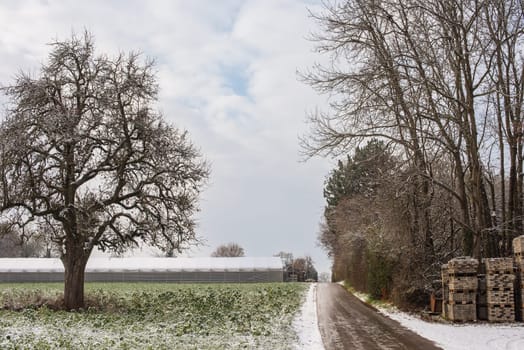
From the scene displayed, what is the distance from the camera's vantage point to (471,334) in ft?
45.9

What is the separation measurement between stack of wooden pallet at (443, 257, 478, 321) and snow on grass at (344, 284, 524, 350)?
1.61ft

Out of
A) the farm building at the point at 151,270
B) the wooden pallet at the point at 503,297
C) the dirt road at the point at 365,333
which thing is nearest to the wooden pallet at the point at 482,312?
the wooden pallet at the point at 503,297

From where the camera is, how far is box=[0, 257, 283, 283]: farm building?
64625 millimetres

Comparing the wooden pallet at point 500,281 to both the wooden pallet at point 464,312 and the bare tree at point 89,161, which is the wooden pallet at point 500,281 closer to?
the wooden pallet at point 464,312

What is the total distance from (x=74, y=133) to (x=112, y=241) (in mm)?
4591

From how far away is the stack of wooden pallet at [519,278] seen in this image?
16125 millimetres

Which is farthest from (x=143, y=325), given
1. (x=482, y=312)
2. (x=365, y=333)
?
(x=482, y=312)

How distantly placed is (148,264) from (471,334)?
186 ft

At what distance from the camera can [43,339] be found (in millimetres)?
11938

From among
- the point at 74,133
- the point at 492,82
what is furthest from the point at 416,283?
the point at 74,133

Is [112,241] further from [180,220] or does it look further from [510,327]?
[510,327]

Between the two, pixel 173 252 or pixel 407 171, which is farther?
pixel 173 252

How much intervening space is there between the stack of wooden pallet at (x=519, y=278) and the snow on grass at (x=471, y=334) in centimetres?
81

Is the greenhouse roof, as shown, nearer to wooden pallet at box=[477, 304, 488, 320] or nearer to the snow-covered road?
the snow-covered road
